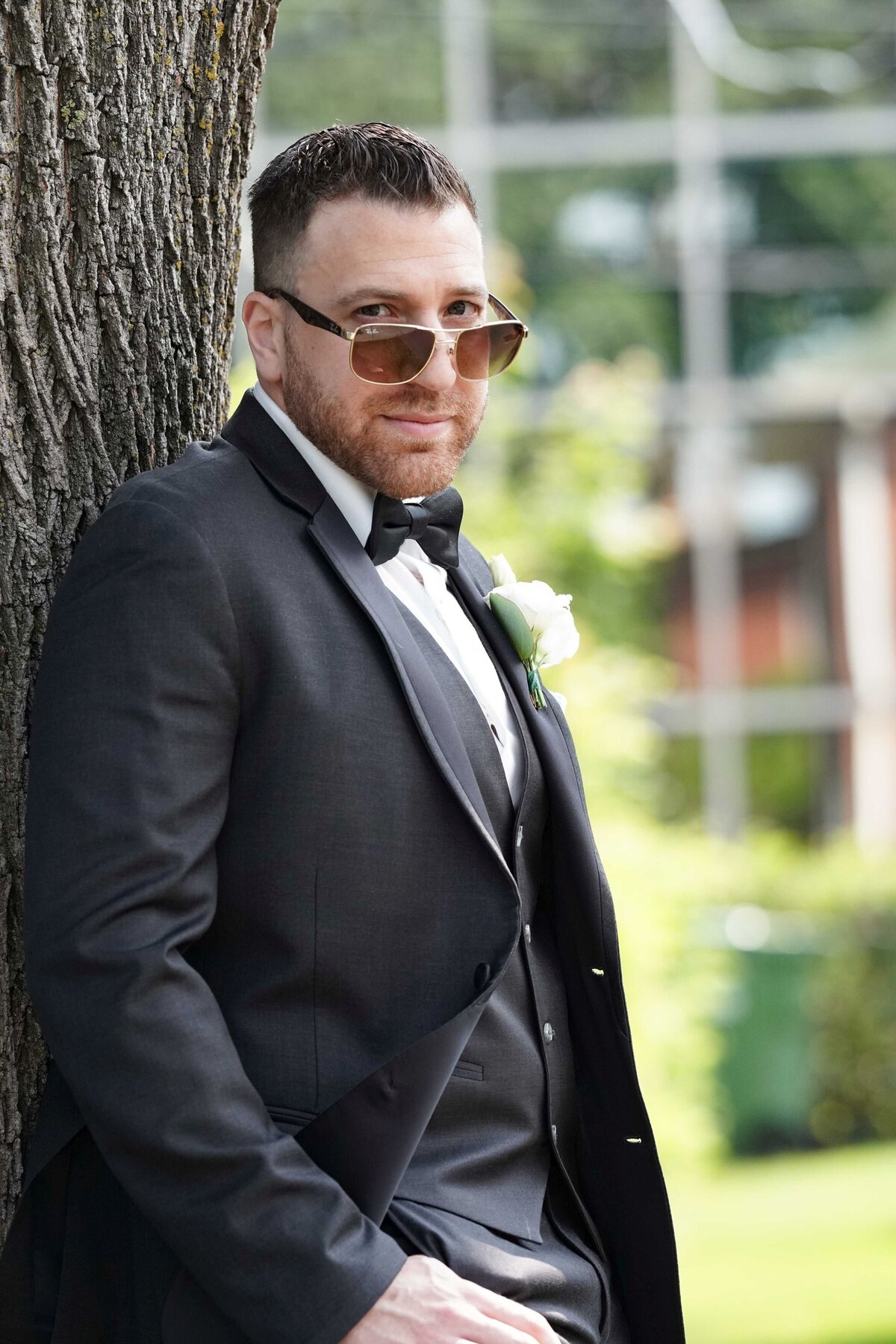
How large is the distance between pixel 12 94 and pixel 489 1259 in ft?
5.14

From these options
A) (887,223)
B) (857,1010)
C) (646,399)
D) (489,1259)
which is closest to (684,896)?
(646,399)

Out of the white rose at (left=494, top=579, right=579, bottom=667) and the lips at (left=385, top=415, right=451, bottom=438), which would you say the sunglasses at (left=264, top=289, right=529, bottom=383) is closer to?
the lips at (left=385, top=415, right=451, bottom=438)

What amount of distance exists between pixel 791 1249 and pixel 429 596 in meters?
8.77

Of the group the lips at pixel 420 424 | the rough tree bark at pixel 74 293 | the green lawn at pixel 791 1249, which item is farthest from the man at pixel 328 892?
the green lawn at pixel 791 1249

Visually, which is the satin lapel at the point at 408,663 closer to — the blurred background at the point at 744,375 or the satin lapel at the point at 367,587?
the satin lapel at the point at 367,587

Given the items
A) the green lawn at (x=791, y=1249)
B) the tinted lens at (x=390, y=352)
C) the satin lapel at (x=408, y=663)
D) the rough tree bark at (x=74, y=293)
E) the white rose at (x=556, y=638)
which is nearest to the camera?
the satin lapel at (x=408, y=663)

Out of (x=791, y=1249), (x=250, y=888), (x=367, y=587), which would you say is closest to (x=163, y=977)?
(x=250, y=888)

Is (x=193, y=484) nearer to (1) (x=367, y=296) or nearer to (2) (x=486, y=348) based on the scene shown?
(1) (x=367, y=296)

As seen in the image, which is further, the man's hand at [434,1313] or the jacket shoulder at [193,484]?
the jacket shoulder at [193,484]

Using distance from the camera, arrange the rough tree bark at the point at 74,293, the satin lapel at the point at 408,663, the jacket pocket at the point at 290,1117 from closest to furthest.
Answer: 1. the jacket pocket at the point at 290,1117
2. the satin lapel at the point at 408,663
3. the rough tree bark at the point at 74,293

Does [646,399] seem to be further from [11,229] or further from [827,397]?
[11,229]

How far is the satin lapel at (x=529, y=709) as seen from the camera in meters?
2.15

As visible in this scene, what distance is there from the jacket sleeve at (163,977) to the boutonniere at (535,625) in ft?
2.02

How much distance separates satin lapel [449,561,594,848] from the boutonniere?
0.5 inches
